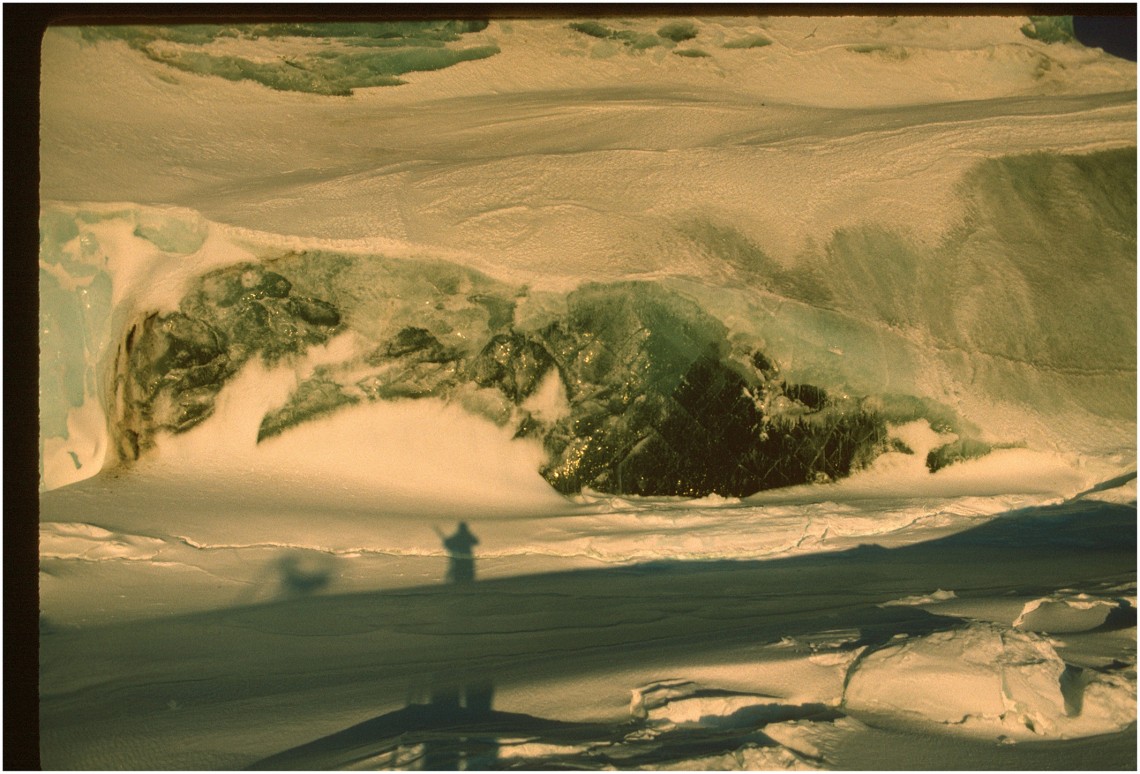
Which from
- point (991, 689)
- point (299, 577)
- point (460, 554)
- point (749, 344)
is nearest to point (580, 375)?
Result: point (749, 344)

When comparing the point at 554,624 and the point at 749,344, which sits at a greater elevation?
the point at 749,344

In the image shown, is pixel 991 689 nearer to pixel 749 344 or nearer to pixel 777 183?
pixel 749 344

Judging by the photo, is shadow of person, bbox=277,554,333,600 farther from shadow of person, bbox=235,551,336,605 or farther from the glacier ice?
the glacier ice

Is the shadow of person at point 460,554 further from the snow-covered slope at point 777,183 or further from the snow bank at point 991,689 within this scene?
the snow bank at point 991,689

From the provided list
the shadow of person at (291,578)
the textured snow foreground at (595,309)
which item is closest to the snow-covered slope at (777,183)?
the textured snow foreground at (595,309)

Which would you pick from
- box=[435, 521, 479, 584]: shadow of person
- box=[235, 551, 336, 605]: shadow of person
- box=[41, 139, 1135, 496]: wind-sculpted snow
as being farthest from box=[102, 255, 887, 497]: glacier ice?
box=[235, 551, 336, 605]: shadow of person

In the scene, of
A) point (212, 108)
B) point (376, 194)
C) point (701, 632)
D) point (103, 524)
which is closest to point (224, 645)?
point (103, 524)
